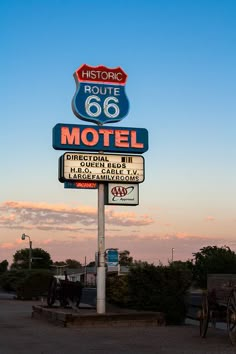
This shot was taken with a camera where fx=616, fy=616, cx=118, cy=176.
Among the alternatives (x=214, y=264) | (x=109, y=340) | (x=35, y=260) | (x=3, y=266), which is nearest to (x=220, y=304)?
(x=109, y=340)

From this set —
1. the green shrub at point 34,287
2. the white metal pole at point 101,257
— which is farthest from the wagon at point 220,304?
the green shrub at point 34,287

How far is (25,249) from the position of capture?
549 feet

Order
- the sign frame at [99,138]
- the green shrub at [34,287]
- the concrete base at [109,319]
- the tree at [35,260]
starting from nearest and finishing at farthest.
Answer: the concrete base at [109,319] → the sign frame at [99,138] → the green shrub at [34,287] → the tree at [35,260]

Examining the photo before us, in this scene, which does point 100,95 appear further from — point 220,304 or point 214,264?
point 214,264

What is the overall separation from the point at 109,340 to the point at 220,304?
2988 millimetres

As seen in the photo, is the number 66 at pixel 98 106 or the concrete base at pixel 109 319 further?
the number 66 at pixel 98 106

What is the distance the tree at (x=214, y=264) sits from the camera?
63500 mm

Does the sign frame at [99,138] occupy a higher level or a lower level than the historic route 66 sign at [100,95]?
lower

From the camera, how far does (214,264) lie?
215ft

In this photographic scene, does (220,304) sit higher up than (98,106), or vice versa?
(98,106)

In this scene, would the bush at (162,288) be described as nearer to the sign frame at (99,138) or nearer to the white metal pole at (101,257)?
the white metal pole at (101,257)

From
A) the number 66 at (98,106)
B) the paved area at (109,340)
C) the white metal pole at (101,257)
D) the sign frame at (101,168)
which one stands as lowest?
the paved area at (109,340)

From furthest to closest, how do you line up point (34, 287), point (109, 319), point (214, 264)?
point (214, 264), point (34, 287), point (109, 319)

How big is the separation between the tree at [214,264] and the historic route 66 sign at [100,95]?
135 ft
